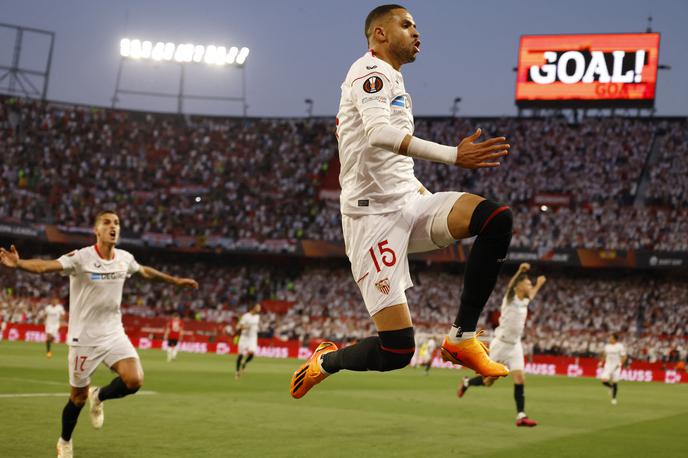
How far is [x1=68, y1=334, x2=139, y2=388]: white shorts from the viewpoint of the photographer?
10.8 meters

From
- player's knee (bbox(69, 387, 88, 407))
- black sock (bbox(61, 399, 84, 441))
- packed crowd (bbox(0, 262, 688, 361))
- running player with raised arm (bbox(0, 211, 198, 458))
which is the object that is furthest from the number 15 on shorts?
packed crowd (bbox(0, 262, 688, 361))

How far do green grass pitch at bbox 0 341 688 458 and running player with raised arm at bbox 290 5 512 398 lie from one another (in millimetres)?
5871

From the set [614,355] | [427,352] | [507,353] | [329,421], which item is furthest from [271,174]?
[329,421]

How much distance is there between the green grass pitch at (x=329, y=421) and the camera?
1210 cm

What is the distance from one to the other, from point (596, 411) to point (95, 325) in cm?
1319

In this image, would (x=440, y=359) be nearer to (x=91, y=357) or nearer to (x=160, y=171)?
(x=160, y=171)

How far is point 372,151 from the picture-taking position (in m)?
6.10

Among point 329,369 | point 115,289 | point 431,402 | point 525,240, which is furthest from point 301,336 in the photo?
point 329,369

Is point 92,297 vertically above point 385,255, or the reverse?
point 385,255

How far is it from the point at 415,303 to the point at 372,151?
42.4m

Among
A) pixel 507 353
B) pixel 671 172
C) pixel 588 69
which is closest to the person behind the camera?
pixel 507 353

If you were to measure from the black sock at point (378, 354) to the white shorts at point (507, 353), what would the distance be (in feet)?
36.8

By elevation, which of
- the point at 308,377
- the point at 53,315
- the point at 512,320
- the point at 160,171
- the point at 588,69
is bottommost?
the point at 53,315

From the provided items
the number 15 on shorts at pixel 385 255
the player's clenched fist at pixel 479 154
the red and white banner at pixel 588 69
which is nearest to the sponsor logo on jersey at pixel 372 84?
the player's clenched fist at pixel 479 154
